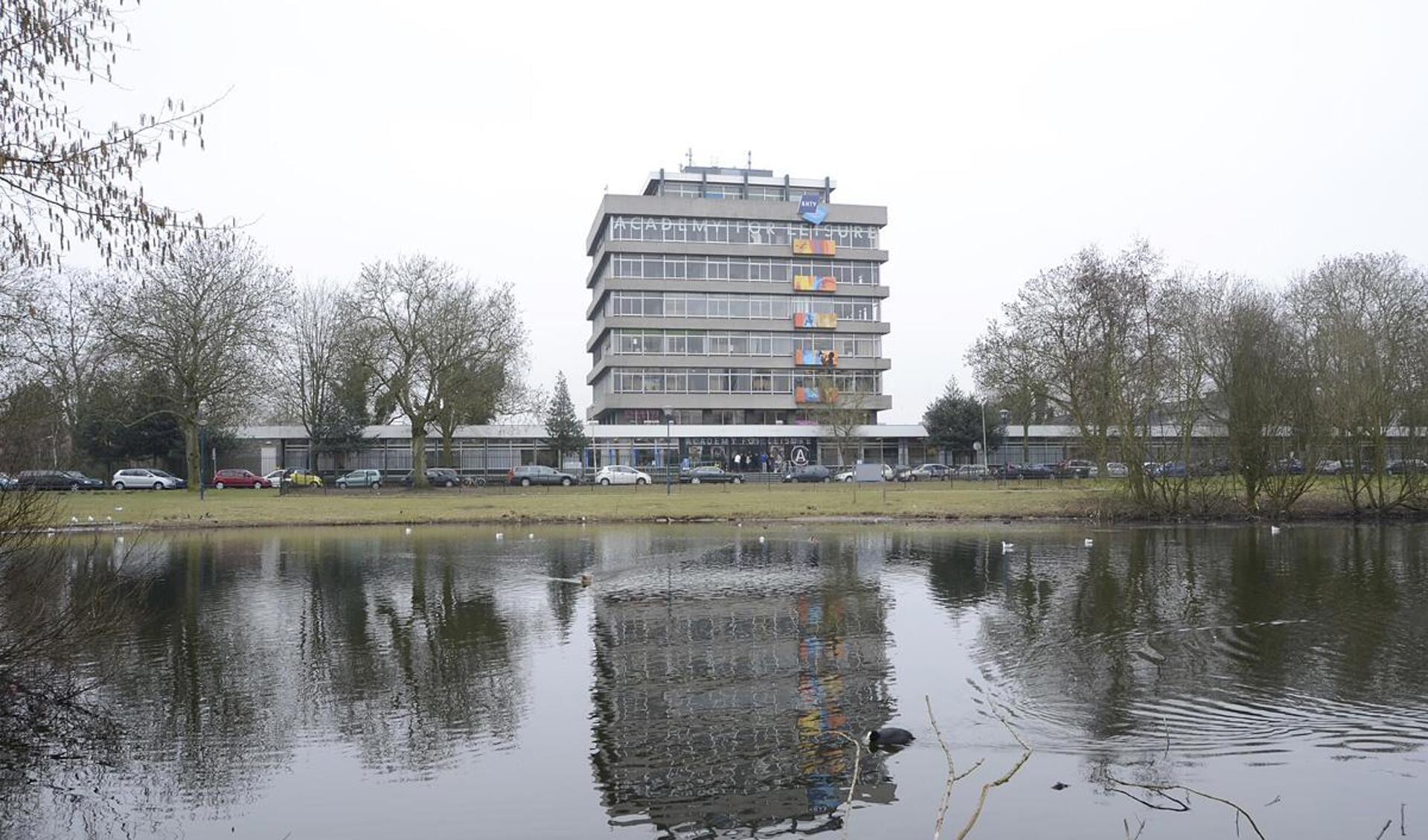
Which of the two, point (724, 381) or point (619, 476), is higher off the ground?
point (724, 381)

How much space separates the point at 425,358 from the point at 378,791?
5723cm

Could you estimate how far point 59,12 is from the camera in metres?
8.27

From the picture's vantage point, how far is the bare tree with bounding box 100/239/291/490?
55219mm

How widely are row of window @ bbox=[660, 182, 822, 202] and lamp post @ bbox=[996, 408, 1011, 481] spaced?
33.2m

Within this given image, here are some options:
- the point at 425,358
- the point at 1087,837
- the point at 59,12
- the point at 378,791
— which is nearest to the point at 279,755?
the point at 378,791

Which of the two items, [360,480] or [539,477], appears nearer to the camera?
[360,480]

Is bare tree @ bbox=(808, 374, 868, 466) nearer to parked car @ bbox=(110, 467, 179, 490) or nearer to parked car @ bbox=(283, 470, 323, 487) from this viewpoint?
parked car @ bbox=(283, 470, 323, 487)

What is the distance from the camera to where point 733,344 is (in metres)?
103

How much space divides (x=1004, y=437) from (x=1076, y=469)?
17923 mm

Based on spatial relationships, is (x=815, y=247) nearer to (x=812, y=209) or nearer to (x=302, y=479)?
(x=812, y=209)

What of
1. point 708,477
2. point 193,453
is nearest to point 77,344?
point 193,453

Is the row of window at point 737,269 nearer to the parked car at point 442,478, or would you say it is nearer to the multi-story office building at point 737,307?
the multi-story office building at point 737,307

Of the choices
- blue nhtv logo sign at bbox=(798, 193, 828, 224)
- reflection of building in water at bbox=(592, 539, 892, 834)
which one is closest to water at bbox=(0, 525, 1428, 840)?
reflection of building in water at bbox=(592, 539, 892, 834)

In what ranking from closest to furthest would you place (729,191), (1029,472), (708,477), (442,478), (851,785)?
(851,785) < (442,478) < (1029,472) < (708,477) < (729,191)
